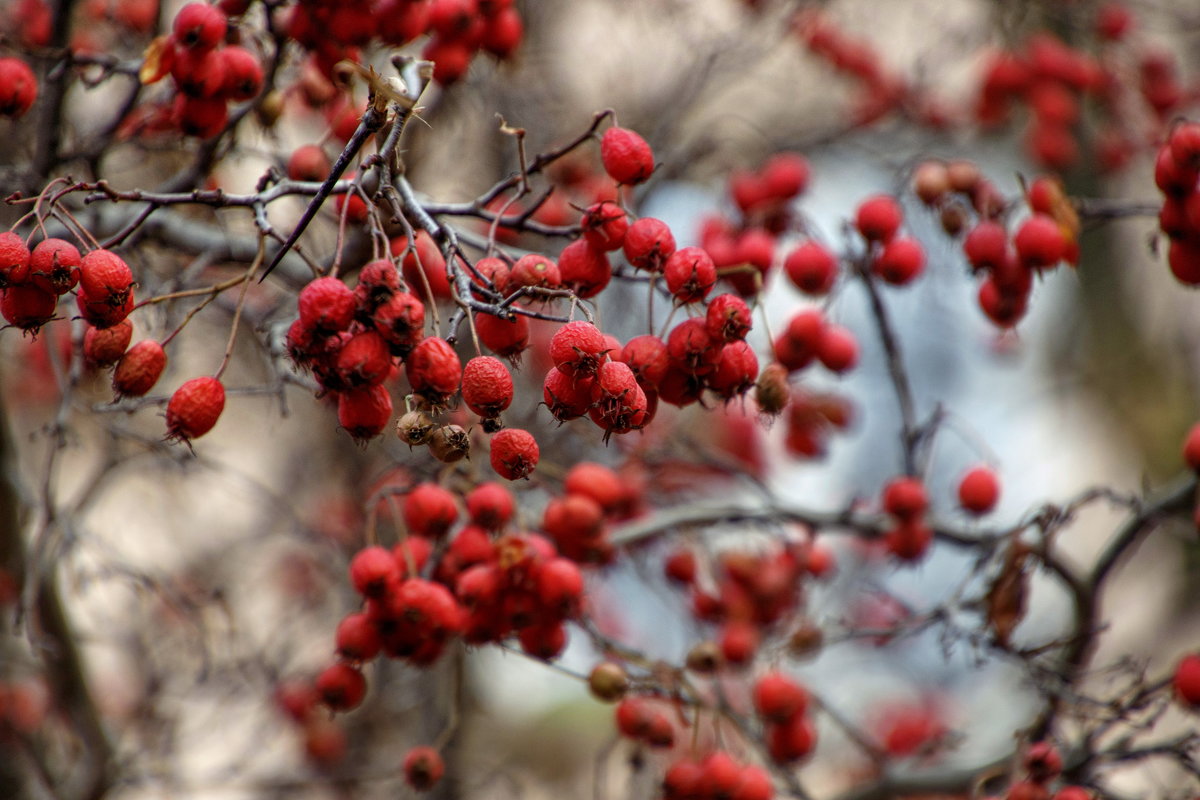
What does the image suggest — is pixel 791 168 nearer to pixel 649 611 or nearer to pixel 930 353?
pixel 649 611

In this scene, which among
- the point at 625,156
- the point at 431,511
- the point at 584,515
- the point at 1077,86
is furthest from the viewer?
the point at 1077,86

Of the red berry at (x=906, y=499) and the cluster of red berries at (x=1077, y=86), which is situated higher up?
the cluster of red berries at (x=1077, y=86)

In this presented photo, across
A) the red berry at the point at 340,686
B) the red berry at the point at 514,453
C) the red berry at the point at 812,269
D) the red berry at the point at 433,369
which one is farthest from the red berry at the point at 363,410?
the red berry at the point at 812,269

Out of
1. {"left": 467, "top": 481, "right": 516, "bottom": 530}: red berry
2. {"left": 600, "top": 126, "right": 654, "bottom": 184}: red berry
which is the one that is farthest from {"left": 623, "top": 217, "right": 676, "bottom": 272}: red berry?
{"left": 467, "top": 481, "right": 516, "bottom": 530}: red berry

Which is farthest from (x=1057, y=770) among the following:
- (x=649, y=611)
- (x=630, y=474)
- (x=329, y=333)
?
(x=649, y=611)

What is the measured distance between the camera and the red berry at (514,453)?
65.8 inches

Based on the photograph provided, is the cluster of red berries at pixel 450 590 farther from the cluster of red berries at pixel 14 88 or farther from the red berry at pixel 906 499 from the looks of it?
the cluster of red berries at pixel 14 88

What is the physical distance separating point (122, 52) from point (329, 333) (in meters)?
2.81

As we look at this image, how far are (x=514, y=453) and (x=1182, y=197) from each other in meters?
1.70

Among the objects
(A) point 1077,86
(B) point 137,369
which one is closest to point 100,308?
(B) point 137,369

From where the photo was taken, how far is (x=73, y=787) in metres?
3.09

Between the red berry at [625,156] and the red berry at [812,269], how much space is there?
949 mm

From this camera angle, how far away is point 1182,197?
91.0 inches

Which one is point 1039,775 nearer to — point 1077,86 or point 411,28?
point 411,28
